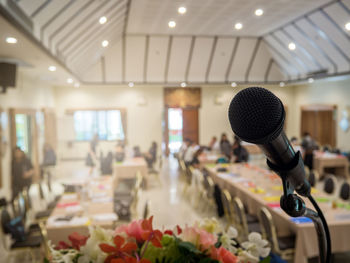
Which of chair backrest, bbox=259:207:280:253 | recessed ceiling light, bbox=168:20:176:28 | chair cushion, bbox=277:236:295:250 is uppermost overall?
recessed ceiling light, bbox=168:20:176:28

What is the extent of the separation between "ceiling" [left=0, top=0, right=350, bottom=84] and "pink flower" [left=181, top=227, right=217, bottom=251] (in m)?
3.25

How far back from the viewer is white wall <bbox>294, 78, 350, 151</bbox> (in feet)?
40.1

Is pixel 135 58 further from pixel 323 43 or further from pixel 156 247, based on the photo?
pixel 156 247

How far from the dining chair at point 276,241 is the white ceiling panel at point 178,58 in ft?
32.3

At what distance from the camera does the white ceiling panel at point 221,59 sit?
1323 cm

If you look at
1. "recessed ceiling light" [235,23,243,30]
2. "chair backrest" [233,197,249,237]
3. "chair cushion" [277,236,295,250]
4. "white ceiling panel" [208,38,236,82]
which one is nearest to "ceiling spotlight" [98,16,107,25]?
"chair backrest" [233,197,249,237]

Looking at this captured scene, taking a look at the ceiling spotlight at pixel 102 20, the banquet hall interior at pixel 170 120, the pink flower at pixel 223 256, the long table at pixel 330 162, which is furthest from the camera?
the long table at pixel 330 162

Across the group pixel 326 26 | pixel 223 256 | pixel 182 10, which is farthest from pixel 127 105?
pixel 223 256

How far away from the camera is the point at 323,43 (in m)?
9.93

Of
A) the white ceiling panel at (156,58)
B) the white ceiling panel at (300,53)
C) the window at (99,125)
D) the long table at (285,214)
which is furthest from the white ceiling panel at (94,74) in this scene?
the long table at (285,214)

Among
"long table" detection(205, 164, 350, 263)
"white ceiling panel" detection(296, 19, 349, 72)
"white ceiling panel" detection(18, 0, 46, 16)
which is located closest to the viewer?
"white ceiling panel" detection(18, 0, 46, 16)

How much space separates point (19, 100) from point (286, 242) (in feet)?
25.5

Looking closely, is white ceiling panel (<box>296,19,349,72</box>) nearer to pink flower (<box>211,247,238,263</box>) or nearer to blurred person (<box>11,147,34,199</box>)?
blurred person (<box>11,147,34,199</box>)

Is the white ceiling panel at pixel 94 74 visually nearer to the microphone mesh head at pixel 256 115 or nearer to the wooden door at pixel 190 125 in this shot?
the wooden door at pixel 190 125
